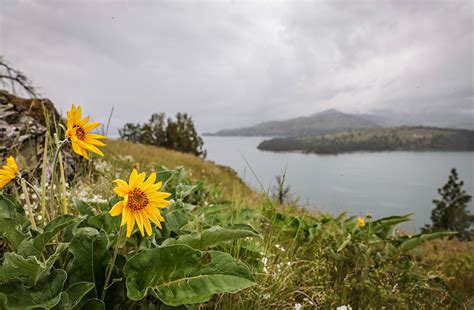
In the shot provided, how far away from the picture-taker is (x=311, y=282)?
99.1 inches

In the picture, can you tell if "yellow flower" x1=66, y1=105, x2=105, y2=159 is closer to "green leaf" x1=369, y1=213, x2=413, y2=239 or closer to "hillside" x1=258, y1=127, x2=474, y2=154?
"green leaf" x1=369, y1=213, x2=413, y2=239

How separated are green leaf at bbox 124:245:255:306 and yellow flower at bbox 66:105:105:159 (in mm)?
583

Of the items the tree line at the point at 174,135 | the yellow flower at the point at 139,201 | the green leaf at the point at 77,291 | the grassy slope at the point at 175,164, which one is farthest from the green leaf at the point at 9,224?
the tree line at the point at 174,135

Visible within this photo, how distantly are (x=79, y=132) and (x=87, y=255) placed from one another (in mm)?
624

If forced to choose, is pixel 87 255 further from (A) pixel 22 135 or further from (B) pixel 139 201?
(A) pixel 22 135

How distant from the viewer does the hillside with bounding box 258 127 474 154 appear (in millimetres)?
128750

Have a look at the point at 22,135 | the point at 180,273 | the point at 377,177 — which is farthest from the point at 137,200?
the point at 377,177

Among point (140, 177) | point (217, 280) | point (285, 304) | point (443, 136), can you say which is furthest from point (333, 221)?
point (443, 136)

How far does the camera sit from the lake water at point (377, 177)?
194ft

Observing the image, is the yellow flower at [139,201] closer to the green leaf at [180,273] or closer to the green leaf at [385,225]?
the green leaf at [180,273]

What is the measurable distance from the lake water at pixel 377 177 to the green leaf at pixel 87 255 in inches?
941

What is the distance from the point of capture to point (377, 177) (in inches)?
4146

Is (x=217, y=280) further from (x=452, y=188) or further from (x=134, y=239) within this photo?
(x=452, y=188)

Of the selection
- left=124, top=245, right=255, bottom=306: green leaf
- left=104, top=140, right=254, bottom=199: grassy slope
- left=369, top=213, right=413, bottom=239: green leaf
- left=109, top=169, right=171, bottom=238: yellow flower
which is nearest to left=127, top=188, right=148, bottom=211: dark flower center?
left=109, top=169, right=171, bottom=238: yellow flower
